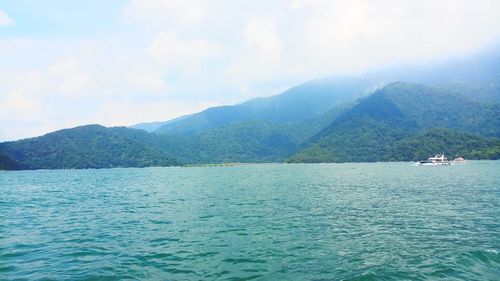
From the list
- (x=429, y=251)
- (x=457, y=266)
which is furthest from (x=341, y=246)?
(x=457, y=266)

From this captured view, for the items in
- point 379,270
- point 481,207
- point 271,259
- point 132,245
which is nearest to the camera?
point 379,270

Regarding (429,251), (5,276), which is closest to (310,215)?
(429,251)

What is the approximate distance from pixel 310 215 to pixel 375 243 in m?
14.2

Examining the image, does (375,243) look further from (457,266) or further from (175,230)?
(175,230)

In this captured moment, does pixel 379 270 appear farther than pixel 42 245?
No

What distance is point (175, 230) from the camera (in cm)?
3419

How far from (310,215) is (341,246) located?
580 inches

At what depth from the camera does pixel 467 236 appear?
28.9 meters

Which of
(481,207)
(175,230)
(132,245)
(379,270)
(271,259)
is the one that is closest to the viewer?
(379,270)

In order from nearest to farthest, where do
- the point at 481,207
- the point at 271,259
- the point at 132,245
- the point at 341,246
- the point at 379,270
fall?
1. the point at 379,270
2. the point at 271,259
3. the point at 341,246
4. the point at 132,245
5. the point at 481,207

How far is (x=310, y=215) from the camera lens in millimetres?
40906

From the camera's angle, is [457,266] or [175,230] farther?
[175,230]

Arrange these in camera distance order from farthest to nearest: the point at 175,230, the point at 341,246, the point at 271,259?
the point at 175,230 < the point at 341,246 < the point at 271,259

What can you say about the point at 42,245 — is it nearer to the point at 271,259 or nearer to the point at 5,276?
the point at 5,276
